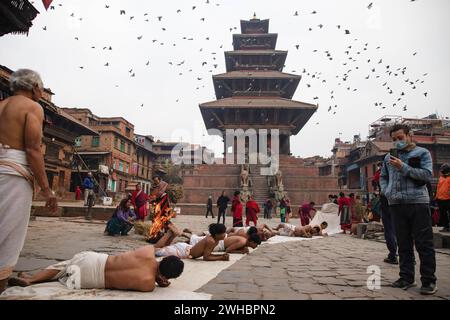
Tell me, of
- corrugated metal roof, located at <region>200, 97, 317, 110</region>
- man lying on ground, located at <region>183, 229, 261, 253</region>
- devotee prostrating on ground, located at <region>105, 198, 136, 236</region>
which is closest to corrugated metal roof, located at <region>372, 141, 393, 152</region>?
corrugated metal roof, located at <region>200, 97, 317, 110</region>

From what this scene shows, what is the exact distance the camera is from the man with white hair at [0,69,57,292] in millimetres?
2344

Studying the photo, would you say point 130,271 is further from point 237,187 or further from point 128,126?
point 128,126

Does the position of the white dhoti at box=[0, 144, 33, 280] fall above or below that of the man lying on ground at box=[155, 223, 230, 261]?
above

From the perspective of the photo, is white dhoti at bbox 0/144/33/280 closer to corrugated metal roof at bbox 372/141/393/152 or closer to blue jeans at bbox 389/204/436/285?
blue jeans at bbox 389/204/436/285

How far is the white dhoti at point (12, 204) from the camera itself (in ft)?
7.64

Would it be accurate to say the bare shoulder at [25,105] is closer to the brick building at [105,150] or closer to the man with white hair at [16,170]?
the man with white hair at [16,170]

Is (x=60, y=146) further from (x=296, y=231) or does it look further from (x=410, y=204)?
(x=410, y=204)

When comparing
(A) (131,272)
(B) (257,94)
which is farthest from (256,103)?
(A) (131,272)

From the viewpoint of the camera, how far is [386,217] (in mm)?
5227

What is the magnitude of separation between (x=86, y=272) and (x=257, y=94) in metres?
27.0

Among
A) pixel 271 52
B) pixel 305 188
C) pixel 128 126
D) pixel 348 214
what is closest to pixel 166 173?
pixel 128 126

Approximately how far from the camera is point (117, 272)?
9.20 feet

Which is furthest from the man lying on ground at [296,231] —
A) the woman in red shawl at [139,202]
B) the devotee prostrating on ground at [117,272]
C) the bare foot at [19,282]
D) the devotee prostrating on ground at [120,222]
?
the bare foot at [19,282]

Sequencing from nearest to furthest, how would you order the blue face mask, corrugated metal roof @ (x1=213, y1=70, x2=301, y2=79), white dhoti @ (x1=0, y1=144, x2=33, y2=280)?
1. white dhoti @ (x1=0, y1=144, x2=33, y2=280)
2. the blue face mask
3. corrugated metal roof @ (x1=213, y1=70, x2=301, y2=79)
